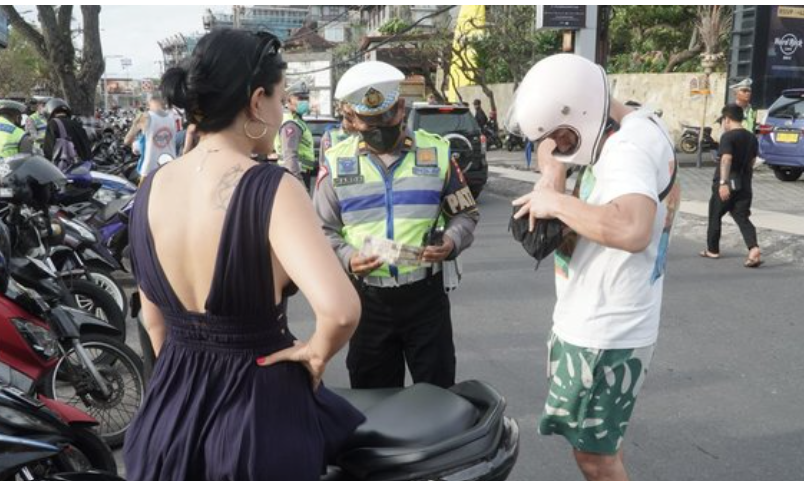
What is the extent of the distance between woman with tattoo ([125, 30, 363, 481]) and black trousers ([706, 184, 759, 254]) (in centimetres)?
708

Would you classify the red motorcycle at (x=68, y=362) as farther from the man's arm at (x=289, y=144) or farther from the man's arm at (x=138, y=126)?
the man's arm at (x=138, y=126)

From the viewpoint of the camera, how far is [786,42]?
17172mm

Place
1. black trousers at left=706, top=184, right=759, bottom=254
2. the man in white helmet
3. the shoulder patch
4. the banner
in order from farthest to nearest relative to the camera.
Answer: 1. the banner
2. black trousers at left=706, top=184, right=759, bottom=254
3. the shoulder patch
4. the man in white helmet

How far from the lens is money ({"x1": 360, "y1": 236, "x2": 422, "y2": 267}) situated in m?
2.71

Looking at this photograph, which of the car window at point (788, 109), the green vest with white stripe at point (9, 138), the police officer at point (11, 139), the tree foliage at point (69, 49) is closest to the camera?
the police officer at point (11, 139)

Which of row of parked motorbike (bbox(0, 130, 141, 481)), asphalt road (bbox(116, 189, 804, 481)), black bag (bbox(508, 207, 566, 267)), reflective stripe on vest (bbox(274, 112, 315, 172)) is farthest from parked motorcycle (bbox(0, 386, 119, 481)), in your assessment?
reflective stripe on vest (bbox(274, 112, 315, 172))

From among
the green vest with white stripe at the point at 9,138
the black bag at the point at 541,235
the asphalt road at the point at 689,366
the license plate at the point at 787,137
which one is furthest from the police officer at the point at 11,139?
the license plate at the point at 787,137

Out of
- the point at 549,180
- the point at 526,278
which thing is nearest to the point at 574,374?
the point at 549,180

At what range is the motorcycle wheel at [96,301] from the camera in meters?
4.85

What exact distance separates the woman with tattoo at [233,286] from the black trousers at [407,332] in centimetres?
124

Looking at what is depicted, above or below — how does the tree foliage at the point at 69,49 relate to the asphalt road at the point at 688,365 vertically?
above

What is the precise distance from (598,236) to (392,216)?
1.04 metres

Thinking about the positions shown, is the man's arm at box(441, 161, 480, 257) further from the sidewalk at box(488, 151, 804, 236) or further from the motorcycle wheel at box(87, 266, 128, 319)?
the sidewalk at box(488, 151, 804, 236)

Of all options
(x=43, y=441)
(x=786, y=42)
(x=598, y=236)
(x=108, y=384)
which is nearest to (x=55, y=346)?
(x=108, y=384)
